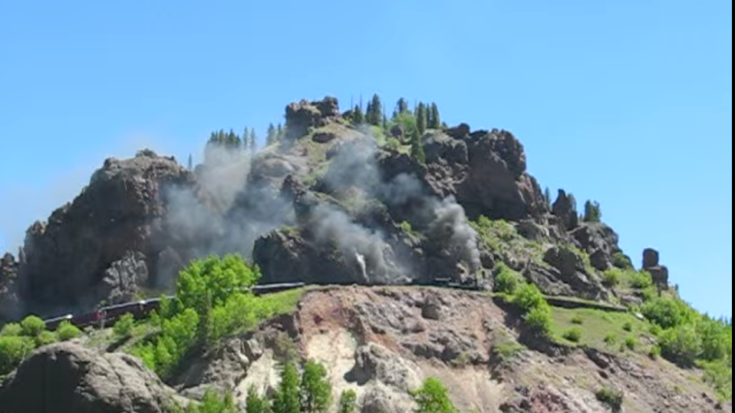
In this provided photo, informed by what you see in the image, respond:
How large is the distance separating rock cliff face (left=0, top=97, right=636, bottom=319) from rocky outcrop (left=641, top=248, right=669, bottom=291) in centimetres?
763

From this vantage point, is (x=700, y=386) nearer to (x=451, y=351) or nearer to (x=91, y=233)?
(x=451, y=351)

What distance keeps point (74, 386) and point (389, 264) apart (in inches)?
2780

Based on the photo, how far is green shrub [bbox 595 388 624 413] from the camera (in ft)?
415

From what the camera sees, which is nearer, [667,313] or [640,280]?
[667,313]

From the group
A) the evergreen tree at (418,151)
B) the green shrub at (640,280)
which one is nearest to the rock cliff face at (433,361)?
the evergreen tree at (418,151)

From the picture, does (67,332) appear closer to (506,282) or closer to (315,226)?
(315,226)

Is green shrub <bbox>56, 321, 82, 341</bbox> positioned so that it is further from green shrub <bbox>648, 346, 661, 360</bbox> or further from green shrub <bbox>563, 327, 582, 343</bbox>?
green shrub <bbox>648, 346, 661, 360</bbox>

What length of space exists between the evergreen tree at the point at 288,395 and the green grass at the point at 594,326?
36.9 metres

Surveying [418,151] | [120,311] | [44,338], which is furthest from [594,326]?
[44,338]

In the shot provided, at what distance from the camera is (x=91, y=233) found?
164 meters

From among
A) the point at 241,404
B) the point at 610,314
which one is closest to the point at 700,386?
the point at 610,314

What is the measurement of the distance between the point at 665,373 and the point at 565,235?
159ft

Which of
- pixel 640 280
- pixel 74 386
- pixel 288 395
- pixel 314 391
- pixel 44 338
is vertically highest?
pixel 640 280

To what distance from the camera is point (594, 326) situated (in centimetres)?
14338
